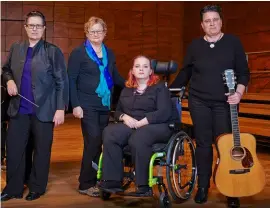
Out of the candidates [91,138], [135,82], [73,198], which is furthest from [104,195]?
[135,82]

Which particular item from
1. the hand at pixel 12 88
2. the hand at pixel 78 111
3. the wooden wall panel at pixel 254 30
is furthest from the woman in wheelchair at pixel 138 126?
the wooden wall panel at pixel 254 30

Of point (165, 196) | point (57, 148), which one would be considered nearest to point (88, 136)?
point (165, 196)

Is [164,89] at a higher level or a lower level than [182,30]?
lower

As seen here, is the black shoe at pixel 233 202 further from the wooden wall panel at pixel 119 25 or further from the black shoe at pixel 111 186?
the wooden wall panel at pixel 119 25

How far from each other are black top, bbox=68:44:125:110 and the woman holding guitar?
62cm

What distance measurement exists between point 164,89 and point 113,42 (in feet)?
22.0

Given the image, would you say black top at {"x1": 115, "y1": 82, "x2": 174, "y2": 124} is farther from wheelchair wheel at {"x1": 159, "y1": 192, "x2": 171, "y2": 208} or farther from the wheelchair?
wheelchair wheel at {"x1": 159, "y1": 192, "x2": 171, "y2": 208}

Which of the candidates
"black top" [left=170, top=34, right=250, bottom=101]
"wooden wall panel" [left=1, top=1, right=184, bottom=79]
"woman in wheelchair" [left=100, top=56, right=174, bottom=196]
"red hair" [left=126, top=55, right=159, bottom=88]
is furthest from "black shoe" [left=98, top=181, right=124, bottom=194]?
"wooden wall panel" [left=1, top=1, right=184, bottom=79]

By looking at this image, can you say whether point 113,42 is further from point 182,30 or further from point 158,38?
point 182,30

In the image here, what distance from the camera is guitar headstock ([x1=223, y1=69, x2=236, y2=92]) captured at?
2410mm

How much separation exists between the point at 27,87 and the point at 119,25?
6778mm

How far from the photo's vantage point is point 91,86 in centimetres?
269

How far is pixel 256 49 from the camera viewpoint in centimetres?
759

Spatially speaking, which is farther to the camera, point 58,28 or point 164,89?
point 58,28
